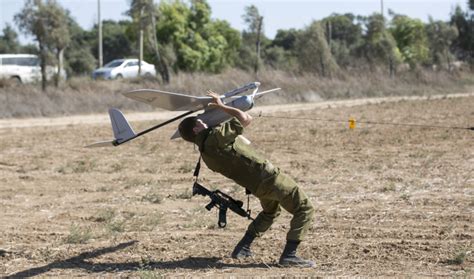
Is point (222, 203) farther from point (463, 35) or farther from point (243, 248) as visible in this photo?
point (463, 35)

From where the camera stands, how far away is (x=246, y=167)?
7.73 metres

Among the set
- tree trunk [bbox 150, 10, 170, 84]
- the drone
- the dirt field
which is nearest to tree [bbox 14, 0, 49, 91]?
tree trunk [bbox 150, 10, 170, 84]

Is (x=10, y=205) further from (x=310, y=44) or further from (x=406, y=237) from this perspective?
(x=310, y=44)

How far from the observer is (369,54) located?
54.9 m

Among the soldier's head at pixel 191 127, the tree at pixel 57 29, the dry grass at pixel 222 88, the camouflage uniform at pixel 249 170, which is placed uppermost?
the tree at pixel 57 29

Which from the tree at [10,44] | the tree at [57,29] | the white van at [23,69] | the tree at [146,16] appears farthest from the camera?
the tree at [10,44]

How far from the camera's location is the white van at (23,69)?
3515 cm

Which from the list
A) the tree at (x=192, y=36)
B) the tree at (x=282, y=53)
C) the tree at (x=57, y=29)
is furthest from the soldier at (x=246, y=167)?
the tree at (x=192, y=36)

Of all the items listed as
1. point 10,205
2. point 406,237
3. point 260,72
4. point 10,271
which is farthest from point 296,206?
point 260,72

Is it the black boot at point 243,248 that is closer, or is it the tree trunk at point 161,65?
the black boot at point 243,248

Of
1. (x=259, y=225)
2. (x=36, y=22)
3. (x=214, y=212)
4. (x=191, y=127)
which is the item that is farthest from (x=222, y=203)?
(x=36, y=22)

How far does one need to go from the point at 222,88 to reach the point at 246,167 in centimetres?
2909

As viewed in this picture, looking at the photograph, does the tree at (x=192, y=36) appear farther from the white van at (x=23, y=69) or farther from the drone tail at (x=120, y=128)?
the drone tail at (x=120, y=128)

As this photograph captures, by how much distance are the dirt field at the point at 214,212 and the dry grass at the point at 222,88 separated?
9.76m
